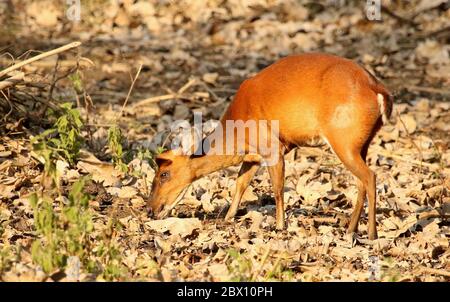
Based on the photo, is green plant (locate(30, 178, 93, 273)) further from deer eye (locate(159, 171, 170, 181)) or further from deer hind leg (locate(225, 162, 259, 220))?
deer hind leg (locate(225, 162, 259, 220))

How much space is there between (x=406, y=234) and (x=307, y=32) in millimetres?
7588

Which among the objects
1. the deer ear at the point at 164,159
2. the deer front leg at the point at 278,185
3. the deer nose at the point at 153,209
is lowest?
the deer nose at the point at 153,209

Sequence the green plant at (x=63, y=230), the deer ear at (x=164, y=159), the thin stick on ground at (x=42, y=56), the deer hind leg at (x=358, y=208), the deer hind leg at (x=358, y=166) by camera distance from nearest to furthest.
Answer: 1. the green plant at (x=63, y=230)
2. the deer hind leg at (x=358, y=166)
3. the deer hind leg at (x=358, y=208)
4. the thin stick on ground at (x=42, y=56)
5. the deer ear at (x=164, y=159)

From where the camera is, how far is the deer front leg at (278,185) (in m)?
7.96

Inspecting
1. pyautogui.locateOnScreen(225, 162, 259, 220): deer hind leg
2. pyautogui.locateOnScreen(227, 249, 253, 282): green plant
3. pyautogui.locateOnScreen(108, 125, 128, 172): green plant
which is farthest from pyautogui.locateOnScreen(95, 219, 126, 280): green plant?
pyautogui.locateOnScreen(108, 125, 128, 172): green plant

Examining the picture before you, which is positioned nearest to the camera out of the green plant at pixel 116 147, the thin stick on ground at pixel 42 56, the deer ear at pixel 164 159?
the thin stick on ground at pixel 42 56

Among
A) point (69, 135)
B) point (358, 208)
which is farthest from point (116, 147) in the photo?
point (358, 208)

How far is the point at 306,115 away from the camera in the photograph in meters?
7.99

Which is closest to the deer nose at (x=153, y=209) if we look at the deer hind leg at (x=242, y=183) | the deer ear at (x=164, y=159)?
the deer ear at (x=164, y=159)

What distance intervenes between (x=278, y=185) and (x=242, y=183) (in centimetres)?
49

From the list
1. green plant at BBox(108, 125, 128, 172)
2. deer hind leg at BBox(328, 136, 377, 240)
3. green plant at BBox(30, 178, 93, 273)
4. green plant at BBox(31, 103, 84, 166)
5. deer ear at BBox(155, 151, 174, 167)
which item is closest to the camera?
green plant at BBox(30, 178, 93, 273)

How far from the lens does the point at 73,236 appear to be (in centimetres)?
607

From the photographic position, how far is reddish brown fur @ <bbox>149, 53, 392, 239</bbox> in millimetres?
7703

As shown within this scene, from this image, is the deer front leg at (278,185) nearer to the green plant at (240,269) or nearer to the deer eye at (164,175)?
the deer eye at (164,175)
